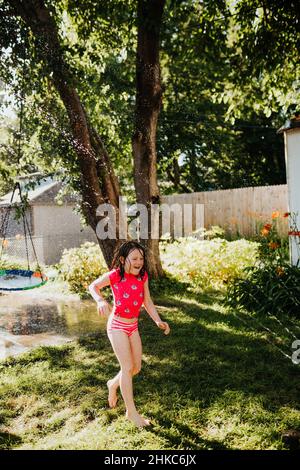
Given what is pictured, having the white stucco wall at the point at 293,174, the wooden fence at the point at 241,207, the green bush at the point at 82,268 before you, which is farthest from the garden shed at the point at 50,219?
the white stucco wall at the point at 293,174

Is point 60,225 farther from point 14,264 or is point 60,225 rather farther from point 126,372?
point 126,372

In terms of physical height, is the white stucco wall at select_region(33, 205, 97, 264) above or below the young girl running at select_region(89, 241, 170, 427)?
above

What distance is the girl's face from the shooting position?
10.9 ft

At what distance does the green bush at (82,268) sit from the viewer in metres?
9.51

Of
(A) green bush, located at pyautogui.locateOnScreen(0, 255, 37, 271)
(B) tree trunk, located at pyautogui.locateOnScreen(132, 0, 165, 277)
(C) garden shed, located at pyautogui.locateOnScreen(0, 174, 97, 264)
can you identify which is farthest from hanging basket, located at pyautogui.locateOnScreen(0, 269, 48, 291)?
(C) garden shed, located at pyautogui.locateOnScreen(0, 174, 97, 264)

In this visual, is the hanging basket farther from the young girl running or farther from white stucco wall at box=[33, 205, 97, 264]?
white stucco wall at box=[33, 205, 97, 264]

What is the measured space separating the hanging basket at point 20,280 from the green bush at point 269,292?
3.14 m

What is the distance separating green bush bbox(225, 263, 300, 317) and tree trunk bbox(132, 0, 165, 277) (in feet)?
7.00

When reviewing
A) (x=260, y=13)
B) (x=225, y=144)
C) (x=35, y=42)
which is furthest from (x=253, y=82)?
(x=225, y=144)

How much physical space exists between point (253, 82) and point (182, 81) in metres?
8.79

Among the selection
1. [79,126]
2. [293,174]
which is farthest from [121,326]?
[293,174]

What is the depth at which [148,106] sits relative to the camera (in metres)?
7.84

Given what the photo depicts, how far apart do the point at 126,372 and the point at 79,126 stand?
544 centimetres
